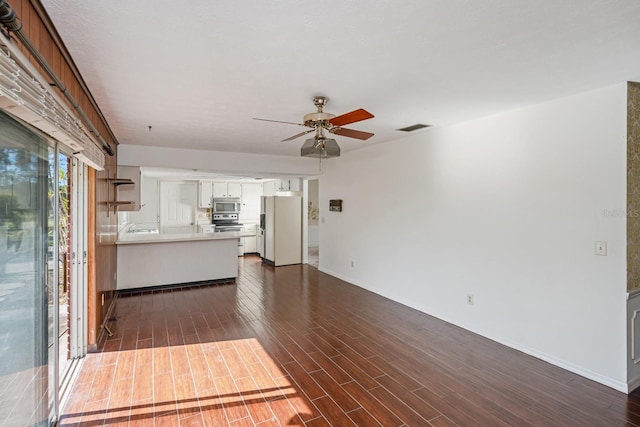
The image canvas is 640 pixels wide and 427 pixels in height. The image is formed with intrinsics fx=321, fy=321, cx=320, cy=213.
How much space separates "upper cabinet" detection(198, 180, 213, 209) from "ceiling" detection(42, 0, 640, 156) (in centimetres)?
567

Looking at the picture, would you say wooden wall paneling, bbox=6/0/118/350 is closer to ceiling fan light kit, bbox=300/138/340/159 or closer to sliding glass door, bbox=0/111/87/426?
sliding glass door, bbox=0/111/87/426

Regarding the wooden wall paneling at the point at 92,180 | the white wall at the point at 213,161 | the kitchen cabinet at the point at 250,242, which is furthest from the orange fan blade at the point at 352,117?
the kitchen cabinet at the point at 250,242

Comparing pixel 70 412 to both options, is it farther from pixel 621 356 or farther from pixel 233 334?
pixel 621 356

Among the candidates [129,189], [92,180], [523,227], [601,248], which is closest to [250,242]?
[129,189]

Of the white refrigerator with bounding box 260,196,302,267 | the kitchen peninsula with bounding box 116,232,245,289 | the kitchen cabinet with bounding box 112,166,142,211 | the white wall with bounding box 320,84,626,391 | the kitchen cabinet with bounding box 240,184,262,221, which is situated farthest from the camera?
the kitchen cabinet with bounding box 240,184,262,221

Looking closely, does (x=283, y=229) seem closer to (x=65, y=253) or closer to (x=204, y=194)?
(x=204, y=194)

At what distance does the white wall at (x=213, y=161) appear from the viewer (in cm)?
521

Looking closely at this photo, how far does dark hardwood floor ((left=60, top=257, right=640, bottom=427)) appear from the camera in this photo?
7.43 ft

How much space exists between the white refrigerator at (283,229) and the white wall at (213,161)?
1214 mm

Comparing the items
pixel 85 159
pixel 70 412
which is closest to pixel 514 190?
pixel 85 159

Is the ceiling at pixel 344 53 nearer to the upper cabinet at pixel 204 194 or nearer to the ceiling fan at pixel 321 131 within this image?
the ceiling fan at pixel 321 131

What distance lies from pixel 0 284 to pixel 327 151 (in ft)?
7.64

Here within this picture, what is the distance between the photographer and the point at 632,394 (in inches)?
100

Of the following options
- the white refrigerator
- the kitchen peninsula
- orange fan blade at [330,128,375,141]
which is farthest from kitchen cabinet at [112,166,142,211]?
orange fan blade at [330,128,375,141]
